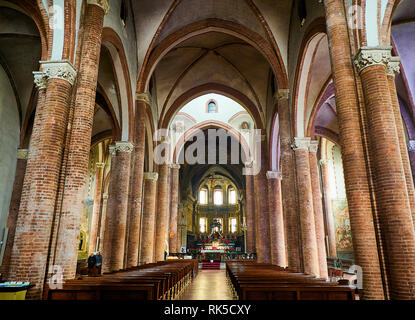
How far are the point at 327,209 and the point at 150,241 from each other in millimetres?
11371

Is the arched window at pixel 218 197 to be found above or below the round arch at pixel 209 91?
below

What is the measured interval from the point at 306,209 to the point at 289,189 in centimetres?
99

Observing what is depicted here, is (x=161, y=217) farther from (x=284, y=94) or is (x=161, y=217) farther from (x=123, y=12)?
(x=123, y=12)

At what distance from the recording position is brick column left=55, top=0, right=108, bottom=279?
19.0 feet

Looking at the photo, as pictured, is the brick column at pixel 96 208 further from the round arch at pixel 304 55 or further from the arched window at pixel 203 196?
the arched window at pixel 203 196

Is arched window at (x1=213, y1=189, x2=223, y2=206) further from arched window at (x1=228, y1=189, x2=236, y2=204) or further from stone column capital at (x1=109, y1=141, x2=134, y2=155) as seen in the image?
stone column capital at (x1=109, y1=141, x2=134, y2=155)

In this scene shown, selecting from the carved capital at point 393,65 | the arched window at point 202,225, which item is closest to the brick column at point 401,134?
the carved capital at point 393,65

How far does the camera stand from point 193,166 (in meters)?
35.6

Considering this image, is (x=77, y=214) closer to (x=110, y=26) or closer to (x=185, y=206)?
(x=110, y=26)

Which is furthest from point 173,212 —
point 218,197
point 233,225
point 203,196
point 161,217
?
point 218,197

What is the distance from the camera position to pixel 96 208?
67.8 feet

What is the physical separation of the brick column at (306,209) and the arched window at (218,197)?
28664 mm

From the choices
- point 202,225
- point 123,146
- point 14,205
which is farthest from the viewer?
point 202,225

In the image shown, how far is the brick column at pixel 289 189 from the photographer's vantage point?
1040cm
